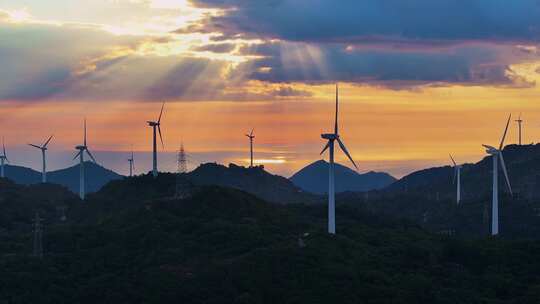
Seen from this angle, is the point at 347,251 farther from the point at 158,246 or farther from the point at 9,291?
the point at 9,291

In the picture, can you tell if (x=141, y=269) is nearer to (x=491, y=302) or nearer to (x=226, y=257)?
(x=226, y=257)

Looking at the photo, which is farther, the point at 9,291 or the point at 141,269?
the point at 141,269

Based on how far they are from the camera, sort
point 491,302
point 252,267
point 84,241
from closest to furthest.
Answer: point 491,302 < point 252,267 < point 84,241

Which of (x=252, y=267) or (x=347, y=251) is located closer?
(x=252, y=267)

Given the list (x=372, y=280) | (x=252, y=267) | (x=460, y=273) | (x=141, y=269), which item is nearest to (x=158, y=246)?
(x=141, y=269)

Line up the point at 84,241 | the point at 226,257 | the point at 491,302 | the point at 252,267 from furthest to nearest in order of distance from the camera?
the point at 84,241, the point at 226,257, the point at 252,267, the point at 491,302

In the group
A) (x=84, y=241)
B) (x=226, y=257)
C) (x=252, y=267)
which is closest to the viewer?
(x=252, y=267)

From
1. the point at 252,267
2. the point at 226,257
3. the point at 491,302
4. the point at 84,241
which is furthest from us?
the point at 84,241

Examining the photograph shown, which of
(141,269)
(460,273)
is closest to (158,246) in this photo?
(141,269)
